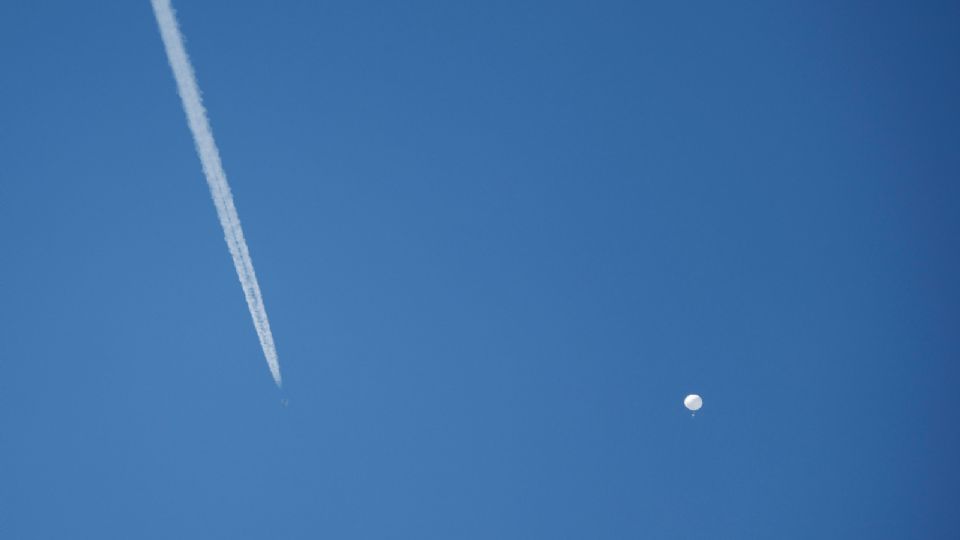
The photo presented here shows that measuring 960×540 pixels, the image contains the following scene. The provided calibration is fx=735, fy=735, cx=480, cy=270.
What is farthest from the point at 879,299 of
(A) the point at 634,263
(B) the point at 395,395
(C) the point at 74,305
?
(C) the point at 74,305

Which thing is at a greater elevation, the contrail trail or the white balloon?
the contrail trail

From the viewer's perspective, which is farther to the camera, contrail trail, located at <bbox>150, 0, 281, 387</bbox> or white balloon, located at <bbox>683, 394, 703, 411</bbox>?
white balloon, located at <bbox>683, 394, 703, 411</bbox>

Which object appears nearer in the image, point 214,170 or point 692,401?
point 214,170

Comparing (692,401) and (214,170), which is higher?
(214,170)

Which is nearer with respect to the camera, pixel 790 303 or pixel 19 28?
pixel 19 28

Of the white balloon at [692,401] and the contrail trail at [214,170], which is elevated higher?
the contrail trail at [214,170]

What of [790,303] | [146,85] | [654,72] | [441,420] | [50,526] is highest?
[654,72]

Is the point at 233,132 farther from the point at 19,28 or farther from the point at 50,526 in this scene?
the point at 50,526

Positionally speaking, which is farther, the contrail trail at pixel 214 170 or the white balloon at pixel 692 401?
the white balloon at pixel 692 401
